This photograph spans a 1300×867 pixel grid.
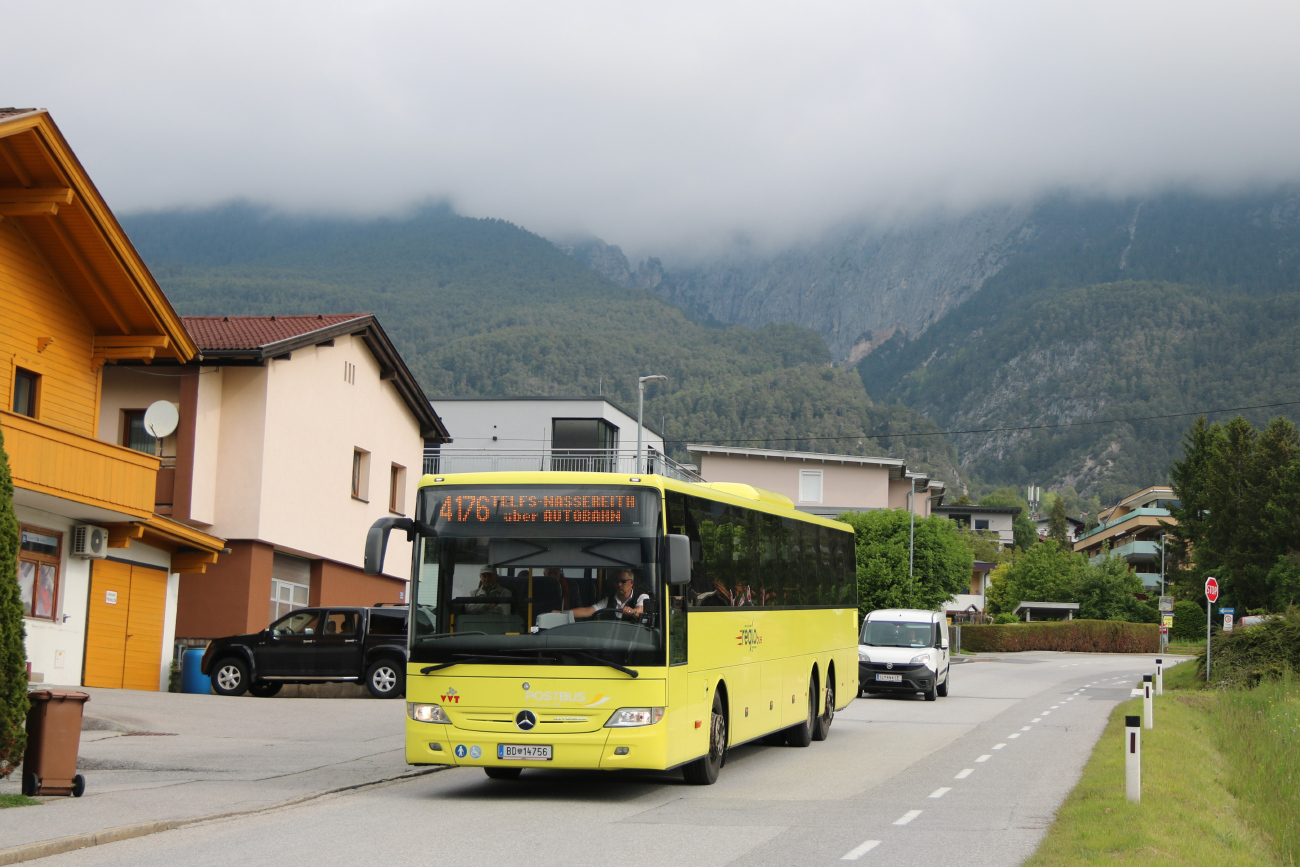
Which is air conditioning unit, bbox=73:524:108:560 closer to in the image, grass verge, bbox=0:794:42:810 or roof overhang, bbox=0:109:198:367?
roof overhang, bbox=0:109:198:367

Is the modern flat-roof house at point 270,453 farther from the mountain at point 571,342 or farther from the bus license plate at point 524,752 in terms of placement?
the mountain at point 571,342

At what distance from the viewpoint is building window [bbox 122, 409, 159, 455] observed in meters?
30.2

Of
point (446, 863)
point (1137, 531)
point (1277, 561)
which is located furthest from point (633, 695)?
point (1137, 531)

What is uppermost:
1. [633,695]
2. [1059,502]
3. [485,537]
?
[1059,502]

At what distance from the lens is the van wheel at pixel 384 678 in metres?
26.1

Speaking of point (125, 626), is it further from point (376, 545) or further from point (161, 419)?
point (376, 545)

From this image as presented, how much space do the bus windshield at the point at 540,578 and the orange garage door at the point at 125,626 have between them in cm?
1536

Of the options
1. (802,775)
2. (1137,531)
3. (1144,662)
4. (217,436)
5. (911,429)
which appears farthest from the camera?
(911,429)

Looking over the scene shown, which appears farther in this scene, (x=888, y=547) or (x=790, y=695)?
(x=888, y=547)

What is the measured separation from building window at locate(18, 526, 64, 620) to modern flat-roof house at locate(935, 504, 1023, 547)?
12360 cm

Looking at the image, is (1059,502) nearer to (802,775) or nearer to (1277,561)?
(1277,561)

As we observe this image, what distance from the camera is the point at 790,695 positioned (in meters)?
16.9

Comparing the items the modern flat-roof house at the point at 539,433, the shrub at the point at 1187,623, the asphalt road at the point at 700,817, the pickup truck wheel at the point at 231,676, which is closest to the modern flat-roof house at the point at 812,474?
the modern flat-roof house at the point at 539,433

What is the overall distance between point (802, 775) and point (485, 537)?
4744mm
